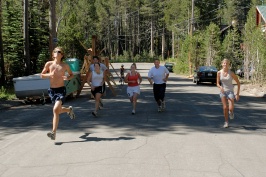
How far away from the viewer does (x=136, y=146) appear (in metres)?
7.41

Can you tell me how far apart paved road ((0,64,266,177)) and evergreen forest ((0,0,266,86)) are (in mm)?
11186

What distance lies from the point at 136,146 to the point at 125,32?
9764cm

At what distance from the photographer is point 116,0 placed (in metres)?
94.5

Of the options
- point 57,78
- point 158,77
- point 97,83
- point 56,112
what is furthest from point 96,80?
point 56,112

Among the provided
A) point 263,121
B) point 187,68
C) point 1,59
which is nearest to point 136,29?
point 187,68

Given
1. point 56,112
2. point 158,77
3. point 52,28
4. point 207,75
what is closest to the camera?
point 56,112

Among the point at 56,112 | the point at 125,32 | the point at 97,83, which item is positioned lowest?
the point at 56,112

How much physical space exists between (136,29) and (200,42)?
210 ft

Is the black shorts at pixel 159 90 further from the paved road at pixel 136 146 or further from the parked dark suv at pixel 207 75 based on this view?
the parked dark suv at pixel 207 75

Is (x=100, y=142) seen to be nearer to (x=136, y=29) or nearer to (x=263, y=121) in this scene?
(x=263, y=121)

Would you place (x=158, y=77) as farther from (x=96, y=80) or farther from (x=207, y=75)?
(x=207, y=75)

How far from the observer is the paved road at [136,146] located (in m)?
5.85

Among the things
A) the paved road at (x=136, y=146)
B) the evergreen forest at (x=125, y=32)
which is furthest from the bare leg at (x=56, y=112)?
the evergreen forest at (x=125, y=32)

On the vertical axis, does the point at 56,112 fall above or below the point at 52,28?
below
